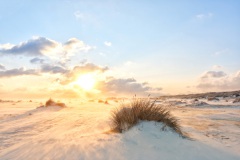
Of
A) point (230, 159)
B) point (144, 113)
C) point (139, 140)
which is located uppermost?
point (144, 113)

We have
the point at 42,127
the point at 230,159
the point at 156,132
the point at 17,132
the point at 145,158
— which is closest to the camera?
the point at 145,158

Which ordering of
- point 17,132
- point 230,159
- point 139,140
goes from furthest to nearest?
point 17,132, point 139,140, point 230,159

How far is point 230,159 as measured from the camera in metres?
4.86

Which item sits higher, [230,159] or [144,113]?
[144,113]

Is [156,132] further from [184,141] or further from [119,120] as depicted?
[119,120]

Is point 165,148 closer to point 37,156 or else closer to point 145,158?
point 145,158

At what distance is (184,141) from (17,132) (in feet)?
17.9

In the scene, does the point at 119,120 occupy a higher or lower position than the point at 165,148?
higher

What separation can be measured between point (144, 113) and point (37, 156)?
8.40ft

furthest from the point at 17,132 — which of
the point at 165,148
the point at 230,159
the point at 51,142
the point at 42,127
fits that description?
the point at 230,159

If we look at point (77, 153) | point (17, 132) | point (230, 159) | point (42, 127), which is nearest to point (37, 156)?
point (77, 153)

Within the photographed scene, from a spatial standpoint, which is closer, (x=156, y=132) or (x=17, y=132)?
(x=156, y=132)

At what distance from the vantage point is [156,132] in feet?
18.4

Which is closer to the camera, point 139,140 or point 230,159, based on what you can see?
point 230,159
